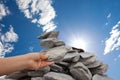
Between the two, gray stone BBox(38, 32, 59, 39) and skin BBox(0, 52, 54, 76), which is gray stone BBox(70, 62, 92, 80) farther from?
skin BBox(0, 52, 54, 76)

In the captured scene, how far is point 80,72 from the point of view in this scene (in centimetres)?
318

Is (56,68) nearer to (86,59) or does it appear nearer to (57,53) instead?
(57,53)

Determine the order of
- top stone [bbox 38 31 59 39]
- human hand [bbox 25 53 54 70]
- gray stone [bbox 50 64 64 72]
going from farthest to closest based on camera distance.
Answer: top stone [bbox 38 31 59 39] → gray stone [bbox 50 64 64 72] → human hand [bbox 25 53 54 70]

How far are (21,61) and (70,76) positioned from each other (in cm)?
139

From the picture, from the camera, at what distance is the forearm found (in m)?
1.87

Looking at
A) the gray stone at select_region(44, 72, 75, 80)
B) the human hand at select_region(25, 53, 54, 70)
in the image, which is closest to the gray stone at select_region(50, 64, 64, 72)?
the gray stone at select_region(44, 72, 75, 80)

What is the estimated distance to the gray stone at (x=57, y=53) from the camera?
3172 mm

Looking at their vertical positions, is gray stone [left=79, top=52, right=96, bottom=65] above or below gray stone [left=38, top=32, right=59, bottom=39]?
below

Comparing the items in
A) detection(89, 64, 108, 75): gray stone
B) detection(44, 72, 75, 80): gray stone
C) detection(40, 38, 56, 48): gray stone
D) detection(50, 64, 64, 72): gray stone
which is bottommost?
detection(44, 72, 75, 80): gray stone

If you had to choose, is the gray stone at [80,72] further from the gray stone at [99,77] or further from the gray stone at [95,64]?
the gray stone at [95,64]

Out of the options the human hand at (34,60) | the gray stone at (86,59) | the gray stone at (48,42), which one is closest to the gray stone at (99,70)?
the gray stone at (86,59)

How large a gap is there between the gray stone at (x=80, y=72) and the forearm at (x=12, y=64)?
4.30 feet

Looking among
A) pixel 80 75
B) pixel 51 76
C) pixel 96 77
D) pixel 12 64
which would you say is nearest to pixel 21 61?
pixel 12 64

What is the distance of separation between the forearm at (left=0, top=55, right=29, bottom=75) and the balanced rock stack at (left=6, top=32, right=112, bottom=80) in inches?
43.0
